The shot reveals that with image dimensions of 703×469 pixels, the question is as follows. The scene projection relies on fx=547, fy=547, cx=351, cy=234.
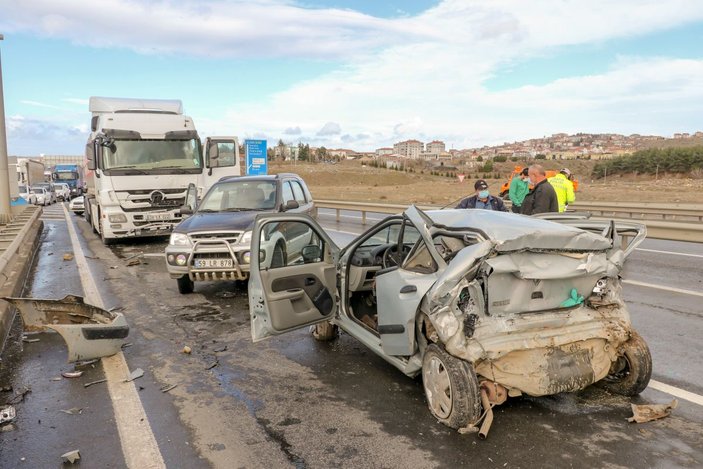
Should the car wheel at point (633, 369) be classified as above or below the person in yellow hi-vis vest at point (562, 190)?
below

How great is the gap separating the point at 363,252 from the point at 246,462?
247 cm

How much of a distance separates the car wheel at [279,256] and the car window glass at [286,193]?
14.6 ft

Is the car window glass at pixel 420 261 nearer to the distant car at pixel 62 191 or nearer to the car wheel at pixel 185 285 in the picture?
the car wheel at pixel 185 285

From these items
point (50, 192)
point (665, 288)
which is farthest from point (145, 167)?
point (50, 192)

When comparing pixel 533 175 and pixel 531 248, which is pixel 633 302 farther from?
pixel 531 248

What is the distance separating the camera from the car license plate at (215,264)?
7656mm

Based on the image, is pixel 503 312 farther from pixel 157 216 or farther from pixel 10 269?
pixel 157 216

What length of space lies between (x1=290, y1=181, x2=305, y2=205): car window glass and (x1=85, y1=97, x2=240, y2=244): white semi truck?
4.22 m

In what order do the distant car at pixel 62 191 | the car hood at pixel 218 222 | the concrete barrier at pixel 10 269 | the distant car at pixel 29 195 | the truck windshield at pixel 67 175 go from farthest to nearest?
the truck windshield at pixel 67 175 → the distant car at pixel 62 191 → the distant car at pixel 29 195 → the car hood at pixel 218 222 → the concrete barrier at pixel 10 269

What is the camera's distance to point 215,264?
7.68m

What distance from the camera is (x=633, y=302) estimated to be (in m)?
7.27

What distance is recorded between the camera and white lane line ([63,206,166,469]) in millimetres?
3412

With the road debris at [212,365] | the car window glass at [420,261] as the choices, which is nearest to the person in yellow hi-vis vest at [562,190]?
the car window glass at [420,261]

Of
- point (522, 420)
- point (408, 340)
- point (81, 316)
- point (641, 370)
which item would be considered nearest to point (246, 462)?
point (408, 340)
